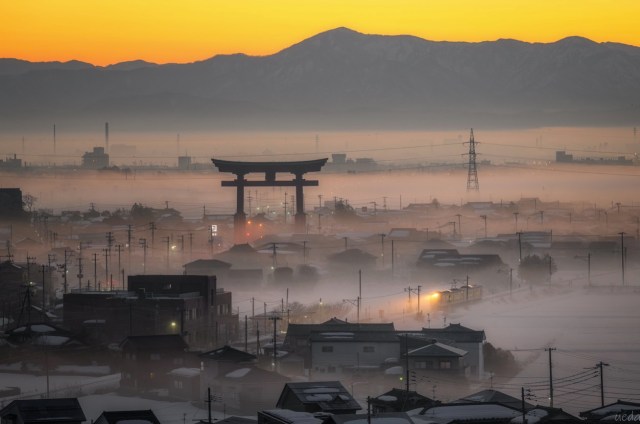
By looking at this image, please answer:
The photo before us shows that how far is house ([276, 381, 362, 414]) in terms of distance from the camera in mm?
23094

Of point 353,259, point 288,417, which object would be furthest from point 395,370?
point 353,259

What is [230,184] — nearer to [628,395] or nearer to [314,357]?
[314,357]

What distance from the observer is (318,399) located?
23.5 meters

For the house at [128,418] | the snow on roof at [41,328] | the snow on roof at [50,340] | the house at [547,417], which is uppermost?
the house at [128,418]

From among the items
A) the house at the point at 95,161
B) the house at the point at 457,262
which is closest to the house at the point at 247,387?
the house at the point at 457,262

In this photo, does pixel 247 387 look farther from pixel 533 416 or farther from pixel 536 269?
pixel 536 269

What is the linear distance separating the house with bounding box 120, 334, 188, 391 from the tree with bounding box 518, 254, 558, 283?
18.9 meters

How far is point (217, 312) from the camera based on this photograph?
1431 inches

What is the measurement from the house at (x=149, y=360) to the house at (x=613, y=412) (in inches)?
356

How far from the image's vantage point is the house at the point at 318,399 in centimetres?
2309

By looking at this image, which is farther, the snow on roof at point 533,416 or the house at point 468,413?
the house at point 468,413

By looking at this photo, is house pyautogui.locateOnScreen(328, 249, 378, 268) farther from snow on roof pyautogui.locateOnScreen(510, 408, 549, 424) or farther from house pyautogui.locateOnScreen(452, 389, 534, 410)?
snow on roof pyautogui.locateOnScreen(510, 408, 549, 424)

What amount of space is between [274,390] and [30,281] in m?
17.7

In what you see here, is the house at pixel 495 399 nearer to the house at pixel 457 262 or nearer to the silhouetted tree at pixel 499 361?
the silhouetted tree at pixel 499 361
